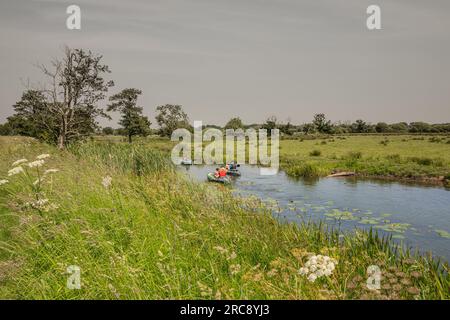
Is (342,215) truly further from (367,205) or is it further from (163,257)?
(163,257)

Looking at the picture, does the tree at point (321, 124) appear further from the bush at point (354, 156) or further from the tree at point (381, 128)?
the bush at point (354, 156)

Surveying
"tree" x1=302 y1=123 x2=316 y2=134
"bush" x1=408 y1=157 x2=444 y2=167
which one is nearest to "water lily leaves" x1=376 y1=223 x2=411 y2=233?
"bush" x1=408 y1=157 x2=444 y2=167

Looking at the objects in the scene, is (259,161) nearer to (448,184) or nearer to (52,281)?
(448,184)

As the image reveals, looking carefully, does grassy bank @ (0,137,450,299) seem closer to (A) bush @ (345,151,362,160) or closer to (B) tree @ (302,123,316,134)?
(A) bush @ (345,151,362,160)

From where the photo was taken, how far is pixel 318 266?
3832 millimetres

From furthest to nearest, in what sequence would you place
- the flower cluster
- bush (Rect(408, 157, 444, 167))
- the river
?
bush (Rect(408, 157, 444, 167)) < the river < the flower cluster

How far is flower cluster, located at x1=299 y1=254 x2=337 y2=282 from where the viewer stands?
370 cm

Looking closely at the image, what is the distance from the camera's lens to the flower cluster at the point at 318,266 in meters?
3.70

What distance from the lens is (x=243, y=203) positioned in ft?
30.3

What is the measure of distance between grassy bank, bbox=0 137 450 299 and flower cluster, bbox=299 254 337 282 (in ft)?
0.23

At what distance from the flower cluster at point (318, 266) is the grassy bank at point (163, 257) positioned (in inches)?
2.7

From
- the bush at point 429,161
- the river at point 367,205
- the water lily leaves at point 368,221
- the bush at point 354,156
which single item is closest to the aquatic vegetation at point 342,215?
the river at point 367,205

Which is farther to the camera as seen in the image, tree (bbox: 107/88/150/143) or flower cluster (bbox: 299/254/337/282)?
tree (bbox: 107/88/150/143)

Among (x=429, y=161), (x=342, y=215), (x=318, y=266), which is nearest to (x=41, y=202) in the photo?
(x=318, y=266)
